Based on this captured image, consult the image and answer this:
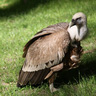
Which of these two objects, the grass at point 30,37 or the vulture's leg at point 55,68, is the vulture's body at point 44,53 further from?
the grass at point 30,37

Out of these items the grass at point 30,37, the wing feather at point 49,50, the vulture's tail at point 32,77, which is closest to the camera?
the wing feather at point 49,50

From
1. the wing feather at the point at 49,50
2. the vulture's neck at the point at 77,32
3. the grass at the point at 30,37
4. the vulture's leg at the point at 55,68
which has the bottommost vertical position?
the grass at the point at 30,37

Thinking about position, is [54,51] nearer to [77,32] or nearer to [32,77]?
[77,32]

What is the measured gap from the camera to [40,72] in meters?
2.72

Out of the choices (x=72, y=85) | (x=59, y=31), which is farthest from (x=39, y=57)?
(x=72, y=85)

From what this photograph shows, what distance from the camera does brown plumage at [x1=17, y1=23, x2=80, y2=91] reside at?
8.50ft

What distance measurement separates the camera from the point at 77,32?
8.49 ft

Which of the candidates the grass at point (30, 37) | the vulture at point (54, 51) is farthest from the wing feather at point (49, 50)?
the grass at point (30, 37)

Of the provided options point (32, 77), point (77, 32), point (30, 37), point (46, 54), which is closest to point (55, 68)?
point (46, 54)

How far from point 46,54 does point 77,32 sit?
488mm

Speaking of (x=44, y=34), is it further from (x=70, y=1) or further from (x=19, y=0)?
(x=19, y=0)

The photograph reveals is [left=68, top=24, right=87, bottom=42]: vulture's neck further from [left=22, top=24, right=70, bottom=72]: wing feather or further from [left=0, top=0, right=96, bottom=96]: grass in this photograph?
[left=0, top=0, right=96, bottom=96]: grass

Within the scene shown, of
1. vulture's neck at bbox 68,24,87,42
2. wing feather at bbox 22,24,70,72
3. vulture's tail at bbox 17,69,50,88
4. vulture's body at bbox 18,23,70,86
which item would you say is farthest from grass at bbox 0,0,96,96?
vulture's neck at bbox 68,24,87,42

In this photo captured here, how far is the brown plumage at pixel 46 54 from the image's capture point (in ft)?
8.50
